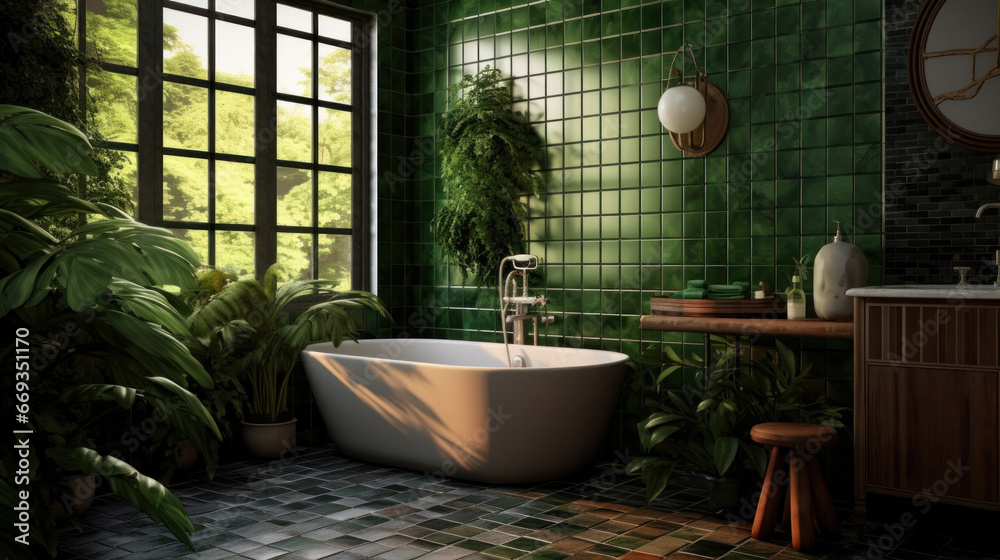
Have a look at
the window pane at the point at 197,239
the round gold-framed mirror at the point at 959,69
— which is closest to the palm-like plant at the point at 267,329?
the window pane at the point at 197,239

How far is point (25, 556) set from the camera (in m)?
1.97

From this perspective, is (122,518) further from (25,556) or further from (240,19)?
(240,19)

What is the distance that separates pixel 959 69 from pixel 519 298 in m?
2.42

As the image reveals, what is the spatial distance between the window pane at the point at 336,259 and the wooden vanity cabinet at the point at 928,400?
3.21 m

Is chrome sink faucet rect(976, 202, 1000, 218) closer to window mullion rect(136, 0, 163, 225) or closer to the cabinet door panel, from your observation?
the cabinet door panel

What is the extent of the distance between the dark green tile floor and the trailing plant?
201 millimetres

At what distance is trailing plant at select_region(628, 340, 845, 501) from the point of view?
3.50m

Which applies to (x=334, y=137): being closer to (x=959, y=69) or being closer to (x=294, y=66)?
(x=294, y=66)

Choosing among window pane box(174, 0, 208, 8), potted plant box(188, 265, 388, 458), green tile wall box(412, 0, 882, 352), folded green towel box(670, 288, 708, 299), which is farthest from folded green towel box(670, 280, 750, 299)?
window pane box(174, 0, 208, 8)

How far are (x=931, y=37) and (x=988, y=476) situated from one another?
1862 millimetres

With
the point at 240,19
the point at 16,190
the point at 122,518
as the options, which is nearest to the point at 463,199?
the point at 240,19

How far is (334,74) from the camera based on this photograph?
535 centimetres

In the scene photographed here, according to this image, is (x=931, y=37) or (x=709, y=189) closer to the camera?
(x=931, y=37)

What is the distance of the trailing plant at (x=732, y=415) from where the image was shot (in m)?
3.50
